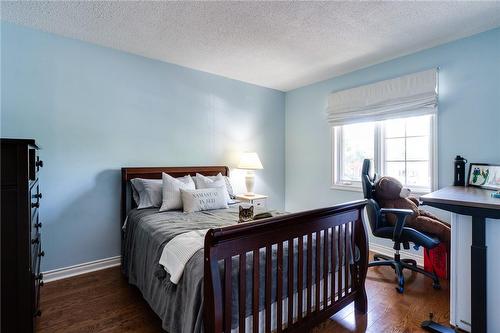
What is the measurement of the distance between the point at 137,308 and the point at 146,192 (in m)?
1.10

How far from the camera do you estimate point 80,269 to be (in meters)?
2.63

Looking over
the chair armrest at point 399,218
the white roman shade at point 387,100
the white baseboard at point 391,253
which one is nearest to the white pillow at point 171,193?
the chair armrest at point 399,218

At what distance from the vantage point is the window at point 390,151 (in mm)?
2850

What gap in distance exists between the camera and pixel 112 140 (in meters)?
2.80

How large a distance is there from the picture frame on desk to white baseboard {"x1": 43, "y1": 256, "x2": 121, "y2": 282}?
12.1ft

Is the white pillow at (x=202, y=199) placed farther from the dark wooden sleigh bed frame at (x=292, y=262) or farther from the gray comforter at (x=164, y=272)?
the dark wooden sleigh bed frame at (x=292, y=262)

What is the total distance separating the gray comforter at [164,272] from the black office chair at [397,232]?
98cm

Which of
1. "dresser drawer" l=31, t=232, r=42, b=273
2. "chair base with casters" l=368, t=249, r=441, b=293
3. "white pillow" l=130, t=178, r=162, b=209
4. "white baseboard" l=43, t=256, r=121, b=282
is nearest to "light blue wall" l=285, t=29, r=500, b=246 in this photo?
"chair base with casters" l=368, t=249, r=441, b=293

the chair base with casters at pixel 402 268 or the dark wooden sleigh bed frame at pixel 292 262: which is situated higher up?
the dark wooden sleigh bed frame at pixel 292 262

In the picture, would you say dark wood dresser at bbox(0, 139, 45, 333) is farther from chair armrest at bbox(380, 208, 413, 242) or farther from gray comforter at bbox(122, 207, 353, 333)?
chair armrest at bbox(380, 208, 413, 242)

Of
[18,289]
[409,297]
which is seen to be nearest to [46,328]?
[18,289]

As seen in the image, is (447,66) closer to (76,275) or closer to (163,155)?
(163,155)

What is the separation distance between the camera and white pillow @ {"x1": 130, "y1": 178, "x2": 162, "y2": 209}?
265 centimetres

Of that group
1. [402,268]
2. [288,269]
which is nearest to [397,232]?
[402,268]
